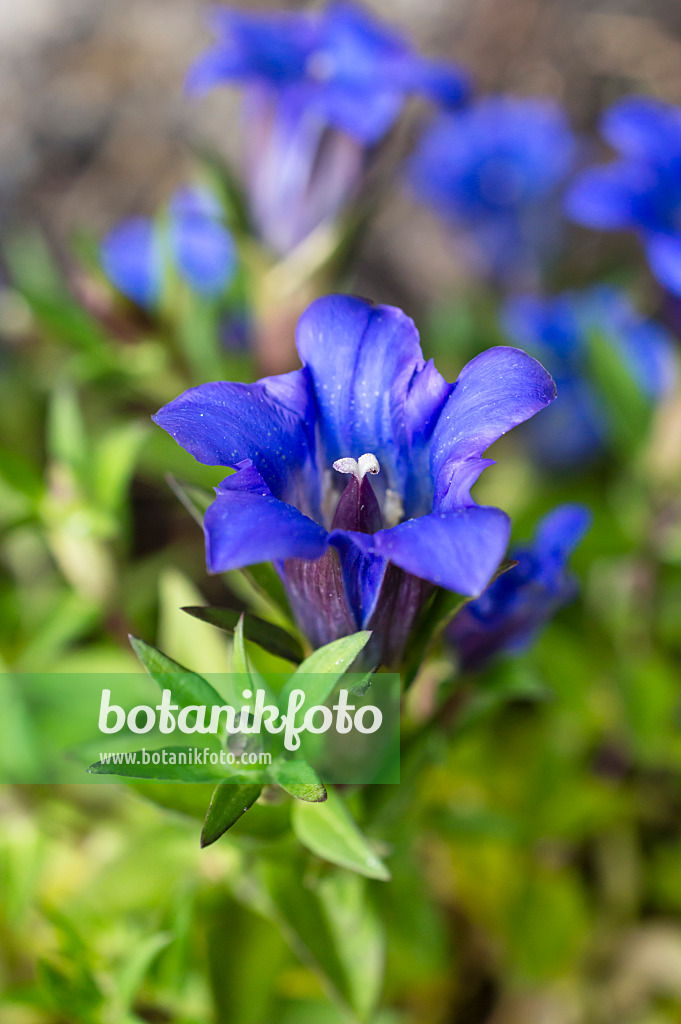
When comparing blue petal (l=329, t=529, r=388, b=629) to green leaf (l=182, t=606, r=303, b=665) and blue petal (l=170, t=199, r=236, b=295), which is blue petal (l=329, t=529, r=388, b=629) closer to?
green leaf (l=182, t=606, r=303, b=665)

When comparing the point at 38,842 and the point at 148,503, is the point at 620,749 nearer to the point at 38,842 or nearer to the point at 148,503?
the point at 38,842

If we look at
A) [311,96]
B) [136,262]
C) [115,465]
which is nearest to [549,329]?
[311,96]

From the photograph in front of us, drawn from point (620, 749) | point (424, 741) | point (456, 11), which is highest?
point (456, 11)

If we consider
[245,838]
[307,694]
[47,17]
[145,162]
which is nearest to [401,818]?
[245,838]

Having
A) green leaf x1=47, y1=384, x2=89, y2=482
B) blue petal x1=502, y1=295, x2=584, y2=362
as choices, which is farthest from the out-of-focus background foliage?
blue petal x1=502, y1=295, x2=584, y2=362

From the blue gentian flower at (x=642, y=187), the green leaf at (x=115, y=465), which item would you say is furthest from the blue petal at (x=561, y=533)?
the green leaf at (x=115, y=465)

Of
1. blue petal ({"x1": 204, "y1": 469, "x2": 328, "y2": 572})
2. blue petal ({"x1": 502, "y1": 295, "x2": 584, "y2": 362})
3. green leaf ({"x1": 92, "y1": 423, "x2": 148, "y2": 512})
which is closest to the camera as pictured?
blue petal ({"x1": 204, "y1": 469, "x2": 328, "y2": 572})

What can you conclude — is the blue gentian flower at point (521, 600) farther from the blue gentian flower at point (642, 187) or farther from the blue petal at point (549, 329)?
the blue petal at point (549, 329)
